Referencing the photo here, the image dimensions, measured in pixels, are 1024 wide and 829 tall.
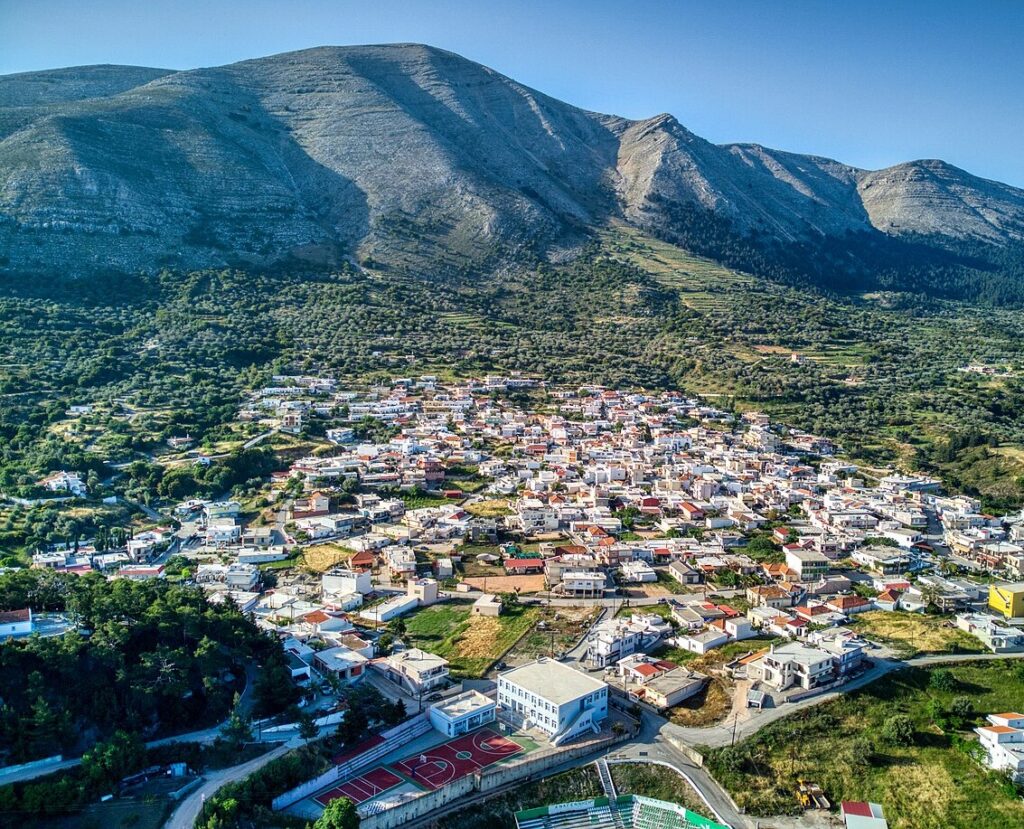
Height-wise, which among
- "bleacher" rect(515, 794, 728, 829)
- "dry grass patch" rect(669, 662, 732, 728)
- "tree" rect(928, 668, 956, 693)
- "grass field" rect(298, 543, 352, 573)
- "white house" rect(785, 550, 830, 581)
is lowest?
"bleacher" rect(515, 794, 728, 829)

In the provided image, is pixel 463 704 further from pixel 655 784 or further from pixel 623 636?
pixel 623 636

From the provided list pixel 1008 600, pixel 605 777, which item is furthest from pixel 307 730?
pixel 1008 600

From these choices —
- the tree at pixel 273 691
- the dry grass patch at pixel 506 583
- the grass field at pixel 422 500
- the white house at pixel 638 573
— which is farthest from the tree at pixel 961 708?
the grass field at pixel 422 500

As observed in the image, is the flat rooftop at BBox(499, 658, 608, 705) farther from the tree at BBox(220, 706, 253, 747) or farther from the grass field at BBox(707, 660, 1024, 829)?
the tree at BBox(220, 706, 253, 747)

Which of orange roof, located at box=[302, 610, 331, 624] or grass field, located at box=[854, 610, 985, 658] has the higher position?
grass field, located at box=[854, 610, 985, 658]

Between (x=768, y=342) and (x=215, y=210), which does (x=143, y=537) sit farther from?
(x=215, y=210)

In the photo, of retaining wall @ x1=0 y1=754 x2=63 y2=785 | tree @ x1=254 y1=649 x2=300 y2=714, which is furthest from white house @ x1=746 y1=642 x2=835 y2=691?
retaining wall @ x1=0 y1=754 x2=63 y2=785

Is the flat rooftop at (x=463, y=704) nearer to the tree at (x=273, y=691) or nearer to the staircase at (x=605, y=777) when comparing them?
the staircase at (x=605, y=777)

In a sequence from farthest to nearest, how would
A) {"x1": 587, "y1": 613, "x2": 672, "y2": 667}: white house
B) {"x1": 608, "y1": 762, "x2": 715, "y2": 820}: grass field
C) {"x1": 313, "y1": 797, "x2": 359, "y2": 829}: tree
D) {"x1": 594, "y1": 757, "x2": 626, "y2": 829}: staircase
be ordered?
{"x1": 587, "y1": 613, "x2": 672, "y2": 667}: white house → {"x1": 608, "y1": 762, "x2": 715, "y2": 820}: grass field → {"x1": 594, "y1": 757, "x2": 626, "y2": 829}: staircase → {"x1": 313, "y1": 797, "x2": 359, "y2": 829}: tree
